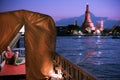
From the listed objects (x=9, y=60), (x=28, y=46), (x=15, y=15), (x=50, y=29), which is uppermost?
(x=15, y=15)

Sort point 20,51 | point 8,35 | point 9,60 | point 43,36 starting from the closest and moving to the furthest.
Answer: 1. point 8,35
2. point 43,36
3. point 9,60
4. point 20,51

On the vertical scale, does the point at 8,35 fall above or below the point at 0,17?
below

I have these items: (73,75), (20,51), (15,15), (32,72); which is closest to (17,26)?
(15,15)

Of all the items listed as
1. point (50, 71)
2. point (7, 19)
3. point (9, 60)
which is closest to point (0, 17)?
point (7, 19)

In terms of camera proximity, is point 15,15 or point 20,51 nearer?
point 15,15

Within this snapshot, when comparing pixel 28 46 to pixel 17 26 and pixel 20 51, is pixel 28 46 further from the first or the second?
pixel 20 51

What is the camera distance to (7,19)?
601cm

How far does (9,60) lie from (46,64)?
10.8 ft

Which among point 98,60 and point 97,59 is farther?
point 97,59

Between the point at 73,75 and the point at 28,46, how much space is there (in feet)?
5.14

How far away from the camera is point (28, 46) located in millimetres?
6180

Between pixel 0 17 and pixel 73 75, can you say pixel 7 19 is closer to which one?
pixel 0 17

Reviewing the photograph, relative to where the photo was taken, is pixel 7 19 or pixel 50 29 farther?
pixel 50 29

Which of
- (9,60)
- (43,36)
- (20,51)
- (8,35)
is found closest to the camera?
(8,35)
